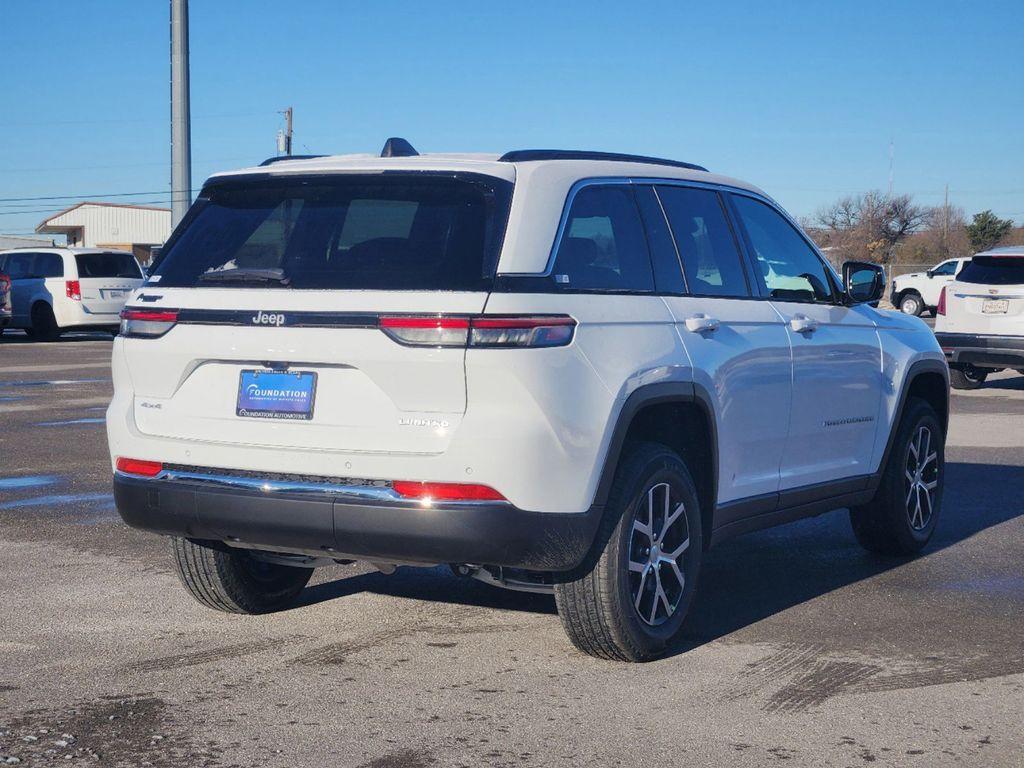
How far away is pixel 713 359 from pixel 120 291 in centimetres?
2375

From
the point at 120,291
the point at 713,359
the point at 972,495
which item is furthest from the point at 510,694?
the point at 120,291

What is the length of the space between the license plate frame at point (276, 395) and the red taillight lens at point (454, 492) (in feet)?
1.58

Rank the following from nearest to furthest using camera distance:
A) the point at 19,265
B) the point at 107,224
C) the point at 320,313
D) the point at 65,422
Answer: the point at 320,313 < the point at 65,422 < the point at 19,265 < the point at 107,224

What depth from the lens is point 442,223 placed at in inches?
194

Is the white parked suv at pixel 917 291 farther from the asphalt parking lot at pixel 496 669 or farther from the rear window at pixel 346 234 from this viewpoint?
the rear window at pixel 346 234

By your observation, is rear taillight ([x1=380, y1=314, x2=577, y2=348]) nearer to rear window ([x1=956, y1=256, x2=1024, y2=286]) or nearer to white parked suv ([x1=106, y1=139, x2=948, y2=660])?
white parked suv ([x1=106, y1=139, x2=948, y2=660])

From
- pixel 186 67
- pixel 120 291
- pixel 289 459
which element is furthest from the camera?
pixel 120 291

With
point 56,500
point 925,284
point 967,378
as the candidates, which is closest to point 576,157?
point 56,500

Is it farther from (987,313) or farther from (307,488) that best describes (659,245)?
(987,313)

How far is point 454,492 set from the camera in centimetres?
470

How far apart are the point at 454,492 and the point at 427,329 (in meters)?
0.54

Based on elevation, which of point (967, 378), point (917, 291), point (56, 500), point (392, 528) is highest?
point (392, 528)

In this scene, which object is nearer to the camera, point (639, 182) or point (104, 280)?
point (639, 182)

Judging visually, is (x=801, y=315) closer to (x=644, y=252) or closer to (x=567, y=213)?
(x=644, y=252)
